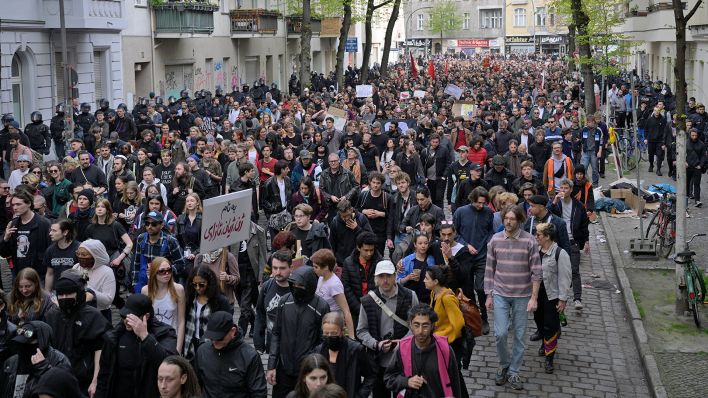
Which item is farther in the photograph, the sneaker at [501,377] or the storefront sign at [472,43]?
the storefront sign at [472,43]

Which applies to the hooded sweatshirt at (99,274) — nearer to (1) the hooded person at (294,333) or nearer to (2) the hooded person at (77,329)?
(2) the hooded person at (77,329)

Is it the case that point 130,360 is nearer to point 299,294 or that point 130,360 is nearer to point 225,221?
point 299,294

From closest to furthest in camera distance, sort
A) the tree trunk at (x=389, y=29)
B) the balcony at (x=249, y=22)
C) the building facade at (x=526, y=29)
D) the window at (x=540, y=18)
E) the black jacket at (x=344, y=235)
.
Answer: the black jacket at (x=344, y=235)
the balcony at (x=249, y=22)
the tree trunk at (x=389, y=29)
the window at (x=540, y=18)
the building facade at (x=526, y=29)

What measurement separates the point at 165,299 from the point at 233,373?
1631 millimetres

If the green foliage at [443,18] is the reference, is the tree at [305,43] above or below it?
below

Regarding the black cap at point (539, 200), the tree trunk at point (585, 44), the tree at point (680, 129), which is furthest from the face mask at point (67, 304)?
the tree trunk at point (585, 44)

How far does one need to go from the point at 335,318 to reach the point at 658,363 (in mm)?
4975

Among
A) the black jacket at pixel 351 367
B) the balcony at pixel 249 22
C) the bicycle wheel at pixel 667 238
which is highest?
the balcony at pixel 249 22

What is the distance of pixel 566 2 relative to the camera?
32.0 meters

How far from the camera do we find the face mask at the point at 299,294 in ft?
24.4

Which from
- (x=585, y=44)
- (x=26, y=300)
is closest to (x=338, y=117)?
(x=585, y=44)

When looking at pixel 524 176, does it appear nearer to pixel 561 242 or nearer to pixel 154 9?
pixel 561 242

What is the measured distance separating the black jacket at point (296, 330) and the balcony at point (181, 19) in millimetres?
29470

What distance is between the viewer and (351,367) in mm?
6930
